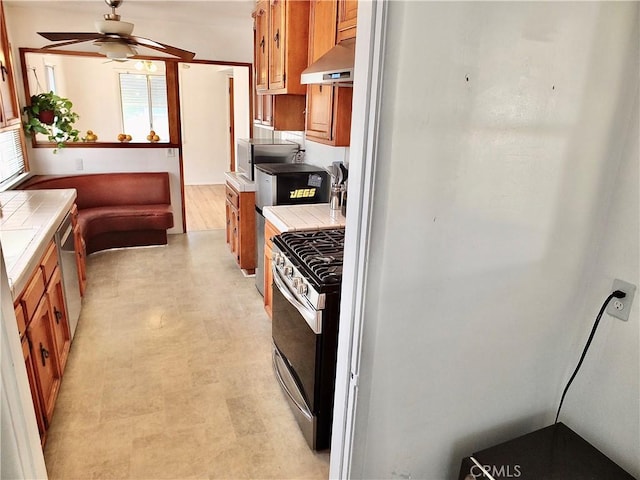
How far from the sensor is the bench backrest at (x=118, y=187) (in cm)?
472

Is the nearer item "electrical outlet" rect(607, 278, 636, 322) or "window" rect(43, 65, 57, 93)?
"electrical outlet" rect(607, 278, 636, 322)

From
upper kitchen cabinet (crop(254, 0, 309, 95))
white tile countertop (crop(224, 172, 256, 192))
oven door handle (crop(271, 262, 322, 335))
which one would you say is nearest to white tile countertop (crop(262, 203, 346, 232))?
oven door handle (crop(271, 262, 322, 335))

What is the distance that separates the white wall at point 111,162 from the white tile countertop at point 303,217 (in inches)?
100

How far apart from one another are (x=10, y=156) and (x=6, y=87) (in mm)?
614

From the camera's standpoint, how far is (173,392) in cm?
244

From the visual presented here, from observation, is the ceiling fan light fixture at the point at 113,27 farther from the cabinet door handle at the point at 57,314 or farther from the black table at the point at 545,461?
the black table at the point at 545,461

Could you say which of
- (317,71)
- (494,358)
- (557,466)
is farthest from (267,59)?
(557,466)

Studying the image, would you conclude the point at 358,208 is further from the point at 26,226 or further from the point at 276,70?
the point at 276,70

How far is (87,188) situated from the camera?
4789 mm

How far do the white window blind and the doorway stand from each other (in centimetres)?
326

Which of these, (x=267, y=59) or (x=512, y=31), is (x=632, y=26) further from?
(x=267, y=59)

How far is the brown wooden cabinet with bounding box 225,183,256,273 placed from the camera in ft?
12.9

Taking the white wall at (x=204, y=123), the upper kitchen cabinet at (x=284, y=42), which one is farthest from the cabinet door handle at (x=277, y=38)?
the white wall at (x=204, y=123)

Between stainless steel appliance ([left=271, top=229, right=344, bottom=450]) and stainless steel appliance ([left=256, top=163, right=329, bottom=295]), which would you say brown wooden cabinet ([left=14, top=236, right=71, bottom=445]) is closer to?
stainless steel appliance ([left=271, top=229, right=344, bottom=450])
